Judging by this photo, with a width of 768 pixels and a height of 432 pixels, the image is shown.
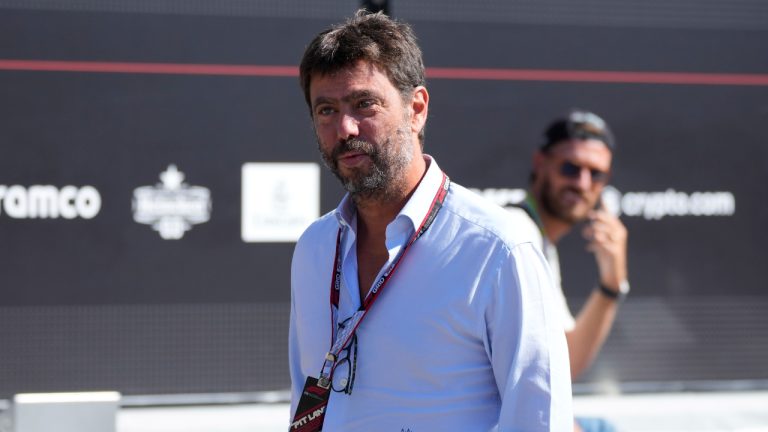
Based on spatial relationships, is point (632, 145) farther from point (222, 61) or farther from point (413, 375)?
point (413, 375)

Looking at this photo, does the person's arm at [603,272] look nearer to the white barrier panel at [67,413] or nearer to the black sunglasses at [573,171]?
the black sunglasses at [573,171]

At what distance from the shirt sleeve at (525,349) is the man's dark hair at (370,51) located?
0.40 metres

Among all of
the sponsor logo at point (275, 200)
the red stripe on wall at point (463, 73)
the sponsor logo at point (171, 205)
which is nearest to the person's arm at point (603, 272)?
the red stripe on wall at point (463, 73)

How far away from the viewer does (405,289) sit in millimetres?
1728

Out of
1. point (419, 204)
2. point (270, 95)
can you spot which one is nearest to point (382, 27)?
point (419, 204)

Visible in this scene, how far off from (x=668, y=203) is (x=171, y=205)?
2.39 m

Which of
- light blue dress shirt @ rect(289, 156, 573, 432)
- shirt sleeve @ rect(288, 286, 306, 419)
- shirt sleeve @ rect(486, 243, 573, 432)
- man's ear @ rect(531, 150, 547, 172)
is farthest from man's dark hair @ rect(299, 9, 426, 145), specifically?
man's ear @ rect(531, 150, 547, 172)

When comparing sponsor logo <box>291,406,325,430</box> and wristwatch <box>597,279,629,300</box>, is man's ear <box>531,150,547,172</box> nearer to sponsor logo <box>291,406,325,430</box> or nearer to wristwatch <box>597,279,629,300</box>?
wristwatch <box>597,279,629,300</box>

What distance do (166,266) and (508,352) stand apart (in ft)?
9.95

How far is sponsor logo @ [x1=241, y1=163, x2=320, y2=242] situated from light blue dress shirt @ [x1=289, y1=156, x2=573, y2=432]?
2.74m

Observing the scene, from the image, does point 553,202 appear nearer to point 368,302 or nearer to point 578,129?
point 578,129

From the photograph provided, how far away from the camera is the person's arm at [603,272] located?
4.60 meters

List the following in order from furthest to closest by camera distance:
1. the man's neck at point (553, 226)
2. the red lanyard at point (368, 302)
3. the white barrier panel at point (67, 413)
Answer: the man's neck at point (553, 226) < the white barrier panel at point (67, 413) < the red lanyard at point (368, 302)

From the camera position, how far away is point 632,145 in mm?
4797
